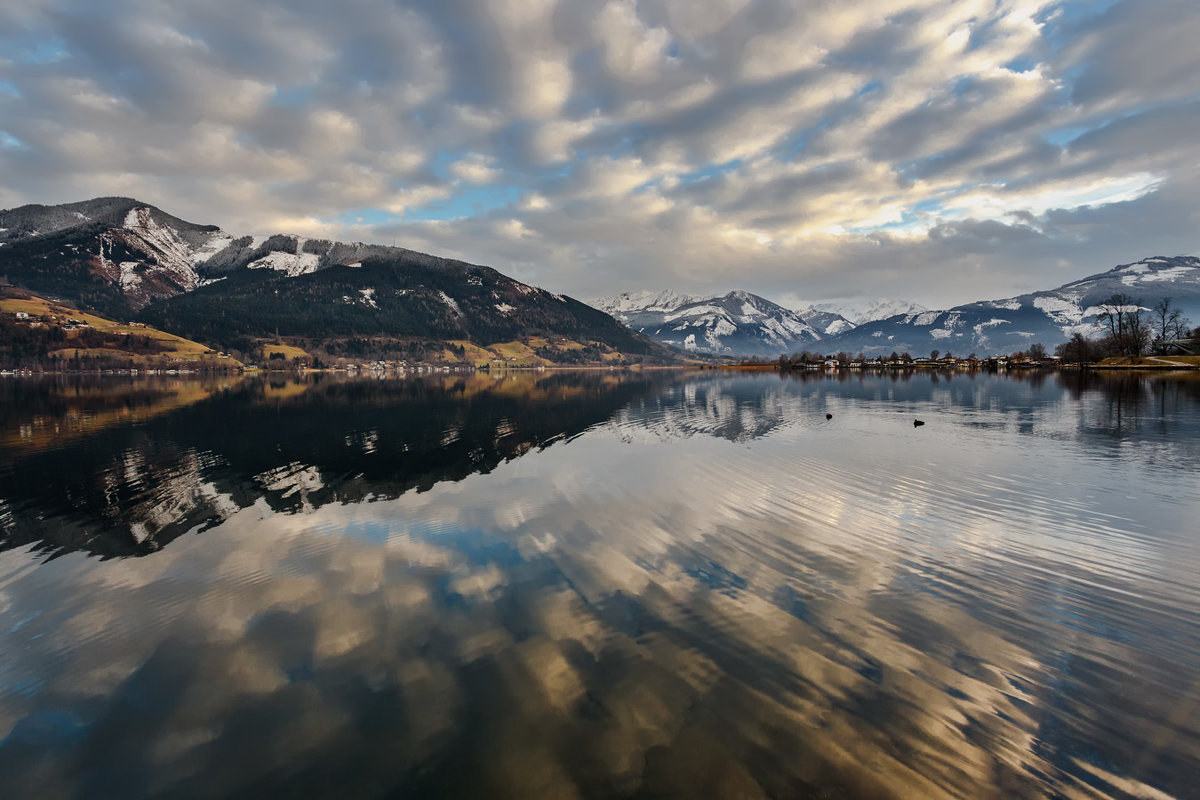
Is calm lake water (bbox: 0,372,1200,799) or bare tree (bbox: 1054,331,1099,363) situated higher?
bare tree (bbox: 1054,331,1099,363)

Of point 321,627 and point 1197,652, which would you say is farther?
point 321,627

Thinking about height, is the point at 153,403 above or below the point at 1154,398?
above

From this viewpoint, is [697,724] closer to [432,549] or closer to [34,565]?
[432,549]

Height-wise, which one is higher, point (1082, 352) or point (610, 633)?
point (1082, 352)

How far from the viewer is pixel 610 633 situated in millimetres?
14117

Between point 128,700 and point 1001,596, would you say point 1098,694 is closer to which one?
point 1001,596

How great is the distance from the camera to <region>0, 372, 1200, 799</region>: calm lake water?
9406mm

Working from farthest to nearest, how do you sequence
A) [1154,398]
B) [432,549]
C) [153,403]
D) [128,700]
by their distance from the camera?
[153,403]
[1154,398]
[432,549]
[128,700]

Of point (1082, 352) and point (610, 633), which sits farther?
point (1082, 352)

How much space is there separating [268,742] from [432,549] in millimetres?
11127

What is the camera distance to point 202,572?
19172 millimetres

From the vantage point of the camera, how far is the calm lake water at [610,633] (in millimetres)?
9406

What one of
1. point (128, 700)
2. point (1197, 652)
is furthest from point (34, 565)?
point (1197, 652)

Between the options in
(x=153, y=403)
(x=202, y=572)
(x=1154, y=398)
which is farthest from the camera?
(x=153, y=403)
